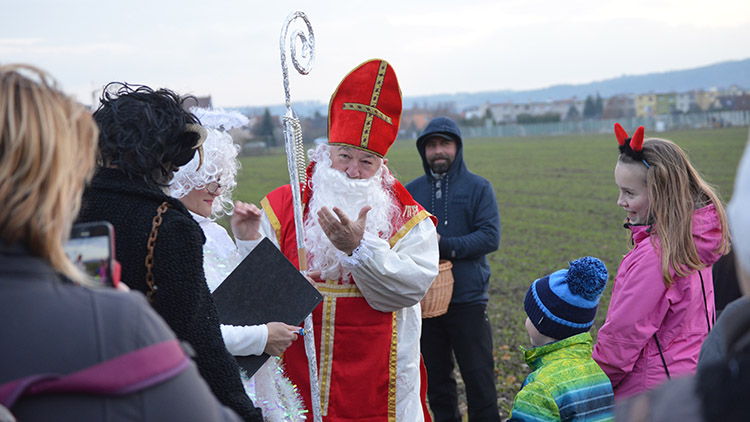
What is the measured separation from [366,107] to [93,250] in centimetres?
235

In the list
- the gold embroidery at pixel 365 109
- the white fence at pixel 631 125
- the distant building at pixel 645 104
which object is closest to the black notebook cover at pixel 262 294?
the gold embroidery at pixel 365 109

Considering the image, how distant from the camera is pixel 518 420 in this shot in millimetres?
2463

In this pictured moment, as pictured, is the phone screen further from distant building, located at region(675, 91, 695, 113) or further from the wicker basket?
distant building, located at region(675, 91, 695, 113)

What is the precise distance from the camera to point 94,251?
1.43 meters

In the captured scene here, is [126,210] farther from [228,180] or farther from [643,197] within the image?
[643,197]

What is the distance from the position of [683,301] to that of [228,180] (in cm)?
218

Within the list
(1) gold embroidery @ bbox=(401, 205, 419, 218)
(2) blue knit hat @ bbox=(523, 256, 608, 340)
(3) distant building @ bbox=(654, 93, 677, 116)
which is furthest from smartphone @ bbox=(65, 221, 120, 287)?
(3) distant building @ bbox=(654, 93, 677, 116)

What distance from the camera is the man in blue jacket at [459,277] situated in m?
4.83

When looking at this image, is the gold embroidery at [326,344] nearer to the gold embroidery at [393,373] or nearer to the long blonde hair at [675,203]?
the gold embroidery at [393,373]

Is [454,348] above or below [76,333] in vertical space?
below

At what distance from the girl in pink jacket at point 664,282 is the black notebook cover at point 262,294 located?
1.42 m

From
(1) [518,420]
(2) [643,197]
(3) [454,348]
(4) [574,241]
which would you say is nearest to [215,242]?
(1) [518,420]

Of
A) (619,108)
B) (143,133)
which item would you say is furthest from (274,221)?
(619,108)

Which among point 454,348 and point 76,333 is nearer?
point 76,333
